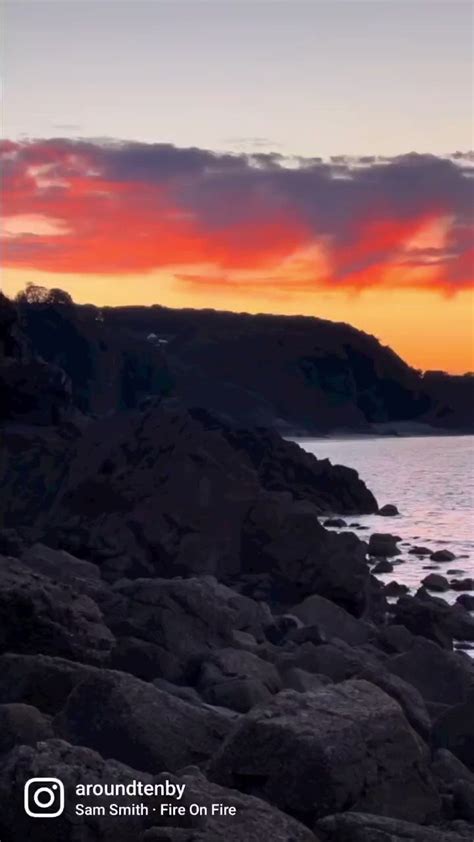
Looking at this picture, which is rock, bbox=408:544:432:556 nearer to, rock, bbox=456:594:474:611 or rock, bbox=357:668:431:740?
rock, bbox=456:594:474:611

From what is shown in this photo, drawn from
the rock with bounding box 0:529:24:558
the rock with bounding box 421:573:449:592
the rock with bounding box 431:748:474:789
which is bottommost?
the rock with bounding box 421:573:449:592

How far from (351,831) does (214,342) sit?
171658 millimetres

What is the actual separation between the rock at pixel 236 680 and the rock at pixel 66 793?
2.76 m

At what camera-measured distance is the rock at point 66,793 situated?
6035 millimetres

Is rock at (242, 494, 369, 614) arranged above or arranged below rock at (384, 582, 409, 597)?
above

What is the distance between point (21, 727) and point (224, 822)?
1833 mm

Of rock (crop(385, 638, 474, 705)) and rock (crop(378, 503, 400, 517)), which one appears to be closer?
rock (crop(385, 638, 474, 705))

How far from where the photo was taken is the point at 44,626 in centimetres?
953

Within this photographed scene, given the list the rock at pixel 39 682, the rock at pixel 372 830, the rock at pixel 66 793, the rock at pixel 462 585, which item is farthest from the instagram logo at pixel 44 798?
the rock at pixel 462 585

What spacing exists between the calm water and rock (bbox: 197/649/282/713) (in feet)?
45.0

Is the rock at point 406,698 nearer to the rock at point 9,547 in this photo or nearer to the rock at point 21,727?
the rock at point 21,727

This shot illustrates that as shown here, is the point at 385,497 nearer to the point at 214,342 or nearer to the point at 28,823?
the point at 28,823

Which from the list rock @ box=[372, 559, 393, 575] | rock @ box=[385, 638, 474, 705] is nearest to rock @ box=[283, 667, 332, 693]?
rock @ box=[385, 638, 474, 705]

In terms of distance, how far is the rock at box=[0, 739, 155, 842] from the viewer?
6.04 meters
